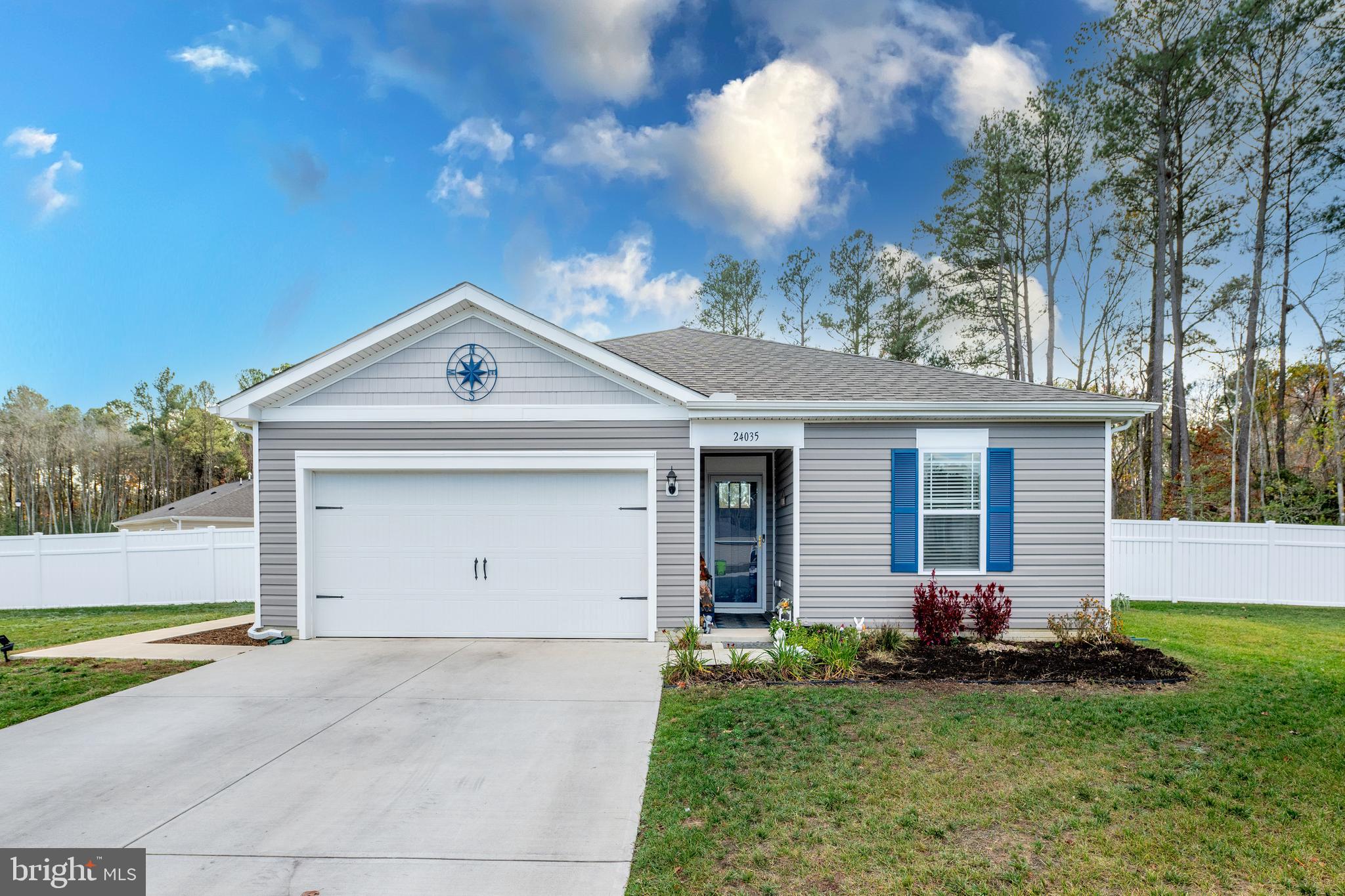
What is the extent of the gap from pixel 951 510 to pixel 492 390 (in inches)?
239

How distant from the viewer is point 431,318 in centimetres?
799

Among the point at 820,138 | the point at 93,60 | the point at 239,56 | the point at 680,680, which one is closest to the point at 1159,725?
the point at 680,680

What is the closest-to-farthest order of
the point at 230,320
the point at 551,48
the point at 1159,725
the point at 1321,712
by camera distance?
the point at 1159,725 → the point at 1321,712 → the point at 551,48 → the point at 230,320

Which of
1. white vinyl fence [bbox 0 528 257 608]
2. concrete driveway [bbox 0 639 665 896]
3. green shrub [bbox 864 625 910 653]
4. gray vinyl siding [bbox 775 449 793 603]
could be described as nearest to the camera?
concrete driveway [bbox 0 639 665 896]

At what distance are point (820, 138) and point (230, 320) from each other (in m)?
25.6

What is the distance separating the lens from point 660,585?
8086mm

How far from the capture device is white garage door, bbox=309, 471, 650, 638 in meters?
8.22

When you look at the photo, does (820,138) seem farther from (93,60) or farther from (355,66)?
(93,60)

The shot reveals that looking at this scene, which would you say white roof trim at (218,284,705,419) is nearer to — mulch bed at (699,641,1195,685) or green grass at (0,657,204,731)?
green grass at (0,657,204,731)

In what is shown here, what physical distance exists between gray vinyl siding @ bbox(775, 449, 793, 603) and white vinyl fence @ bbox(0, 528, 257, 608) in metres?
10.6

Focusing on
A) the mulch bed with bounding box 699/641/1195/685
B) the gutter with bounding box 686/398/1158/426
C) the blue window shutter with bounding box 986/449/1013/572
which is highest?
the gutter with bounding box 686/398/1158/426

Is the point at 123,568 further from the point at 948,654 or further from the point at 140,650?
the point at 948,654

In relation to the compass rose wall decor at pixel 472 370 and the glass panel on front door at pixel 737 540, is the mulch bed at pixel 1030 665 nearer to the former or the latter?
the glass panel on front door at pixel 737 540

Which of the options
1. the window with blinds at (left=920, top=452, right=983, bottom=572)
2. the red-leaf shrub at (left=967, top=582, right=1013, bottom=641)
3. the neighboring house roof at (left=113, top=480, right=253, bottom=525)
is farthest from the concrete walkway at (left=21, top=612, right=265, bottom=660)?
the neighboring house roof at (left=113, top=480, right=253, bottom=525)
